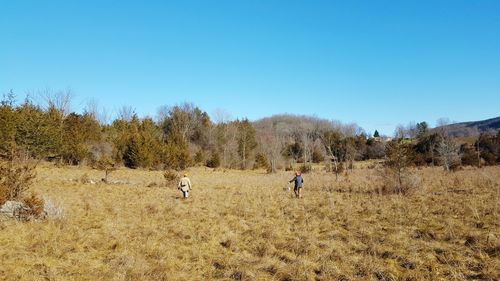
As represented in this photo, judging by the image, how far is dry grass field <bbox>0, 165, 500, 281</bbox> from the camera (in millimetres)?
7434

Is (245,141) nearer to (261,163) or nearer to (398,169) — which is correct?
(261,163)

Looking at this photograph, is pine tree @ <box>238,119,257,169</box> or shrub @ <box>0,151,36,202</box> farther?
pine tree @ <box>238,119,257,169</box>

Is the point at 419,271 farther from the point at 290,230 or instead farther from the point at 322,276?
the point at 290,230

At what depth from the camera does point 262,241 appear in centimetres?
985

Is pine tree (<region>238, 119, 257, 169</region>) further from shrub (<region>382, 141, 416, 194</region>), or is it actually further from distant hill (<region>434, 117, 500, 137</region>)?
distant hill (<region>434, 117, 500, 137</region>)

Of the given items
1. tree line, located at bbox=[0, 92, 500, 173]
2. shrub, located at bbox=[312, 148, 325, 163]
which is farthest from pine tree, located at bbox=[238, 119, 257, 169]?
shrub, located at bbox=[312, 148, 325, 163]

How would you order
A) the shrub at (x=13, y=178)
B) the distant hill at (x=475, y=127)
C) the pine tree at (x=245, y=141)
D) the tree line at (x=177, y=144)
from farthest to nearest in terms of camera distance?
the distant hill at (x=475, y=127)
the pine tree at (x=245, y=141)
the tree line at (x=177, y=144)
the shrub at (x=13, y=178)

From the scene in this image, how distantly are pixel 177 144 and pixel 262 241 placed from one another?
40.2 metres

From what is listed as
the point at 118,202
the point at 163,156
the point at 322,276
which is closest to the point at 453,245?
the point at 322,276

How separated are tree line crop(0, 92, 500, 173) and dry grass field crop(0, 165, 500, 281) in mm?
4627

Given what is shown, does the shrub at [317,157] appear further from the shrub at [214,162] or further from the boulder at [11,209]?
the boulder at [11,209]

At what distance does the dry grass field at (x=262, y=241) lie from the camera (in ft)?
24.4

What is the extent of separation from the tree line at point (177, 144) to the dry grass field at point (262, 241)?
182 inches

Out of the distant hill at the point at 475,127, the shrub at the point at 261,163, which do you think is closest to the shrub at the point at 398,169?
the shrub at the point at 261,163
